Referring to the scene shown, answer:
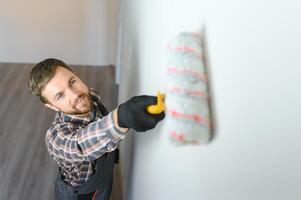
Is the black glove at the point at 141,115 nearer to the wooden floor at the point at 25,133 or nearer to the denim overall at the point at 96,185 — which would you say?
the denim overall at the point at 96,185

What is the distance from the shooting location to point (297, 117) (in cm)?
33

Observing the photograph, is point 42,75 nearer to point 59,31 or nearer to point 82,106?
point 82,106

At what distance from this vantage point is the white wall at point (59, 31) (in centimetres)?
298

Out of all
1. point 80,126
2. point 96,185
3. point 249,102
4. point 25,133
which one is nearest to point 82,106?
point 80,126

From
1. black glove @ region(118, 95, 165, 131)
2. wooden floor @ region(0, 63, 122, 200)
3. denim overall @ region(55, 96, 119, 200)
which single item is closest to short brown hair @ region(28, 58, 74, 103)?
denim overall @ region(55, 96, 119, 200)

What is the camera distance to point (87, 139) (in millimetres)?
938

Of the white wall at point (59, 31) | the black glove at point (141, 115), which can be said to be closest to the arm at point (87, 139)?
the black glove at point (141, 115)

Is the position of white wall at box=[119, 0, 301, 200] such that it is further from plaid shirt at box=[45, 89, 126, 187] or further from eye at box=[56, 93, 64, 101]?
eye at box=[56, 93, 64, 101]

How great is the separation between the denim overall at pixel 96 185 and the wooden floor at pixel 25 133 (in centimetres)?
59

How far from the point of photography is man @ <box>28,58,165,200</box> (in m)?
0.80

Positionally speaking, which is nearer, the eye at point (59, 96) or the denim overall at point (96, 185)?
the eye at point (59, 96)

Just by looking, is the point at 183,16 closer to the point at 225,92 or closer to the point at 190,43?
the point at 190,43

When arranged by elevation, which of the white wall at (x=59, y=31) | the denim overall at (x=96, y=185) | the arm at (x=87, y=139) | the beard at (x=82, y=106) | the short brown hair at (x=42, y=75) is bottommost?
the denim overall at (x=96, y=185)

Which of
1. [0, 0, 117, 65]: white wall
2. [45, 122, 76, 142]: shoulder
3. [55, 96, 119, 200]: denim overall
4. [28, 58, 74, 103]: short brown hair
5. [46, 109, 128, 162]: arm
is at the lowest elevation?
[55, 96, 119, 200]: denim overall
